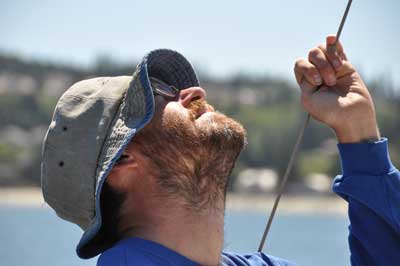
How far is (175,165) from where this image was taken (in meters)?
2.15

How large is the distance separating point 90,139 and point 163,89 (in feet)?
0.89

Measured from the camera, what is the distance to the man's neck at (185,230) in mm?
2119

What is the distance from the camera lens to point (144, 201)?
7.25 ft

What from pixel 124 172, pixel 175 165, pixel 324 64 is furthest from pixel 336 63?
pixel 124 172

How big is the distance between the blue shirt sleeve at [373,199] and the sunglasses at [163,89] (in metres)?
0.47

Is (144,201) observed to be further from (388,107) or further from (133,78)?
(388,107)

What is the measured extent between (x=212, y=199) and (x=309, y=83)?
0.41 meters

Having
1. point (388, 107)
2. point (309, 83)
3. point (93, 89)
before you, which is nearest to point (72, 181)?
point (93, 89)

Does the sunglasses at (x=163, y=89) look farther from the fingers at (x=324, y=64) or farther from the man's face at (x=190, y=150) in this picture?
the fingers at (x=324, y=64)

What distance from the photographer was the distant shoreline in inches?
2404

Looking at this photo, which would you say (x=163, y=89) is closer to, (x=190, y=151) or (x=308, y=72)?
(x=190, y=151)

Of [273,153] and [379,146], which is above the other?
[379,146]

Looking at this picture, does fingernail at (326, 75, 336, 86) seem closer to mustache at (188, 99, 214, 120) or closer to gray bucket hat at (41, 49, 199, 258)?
mustache at (188, 99, 214, 120)

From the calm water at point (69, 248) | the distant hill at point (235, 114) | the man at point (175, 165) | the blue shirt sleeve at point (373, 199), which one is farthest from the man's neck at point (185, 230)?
the distant hill at point (235, 114)
